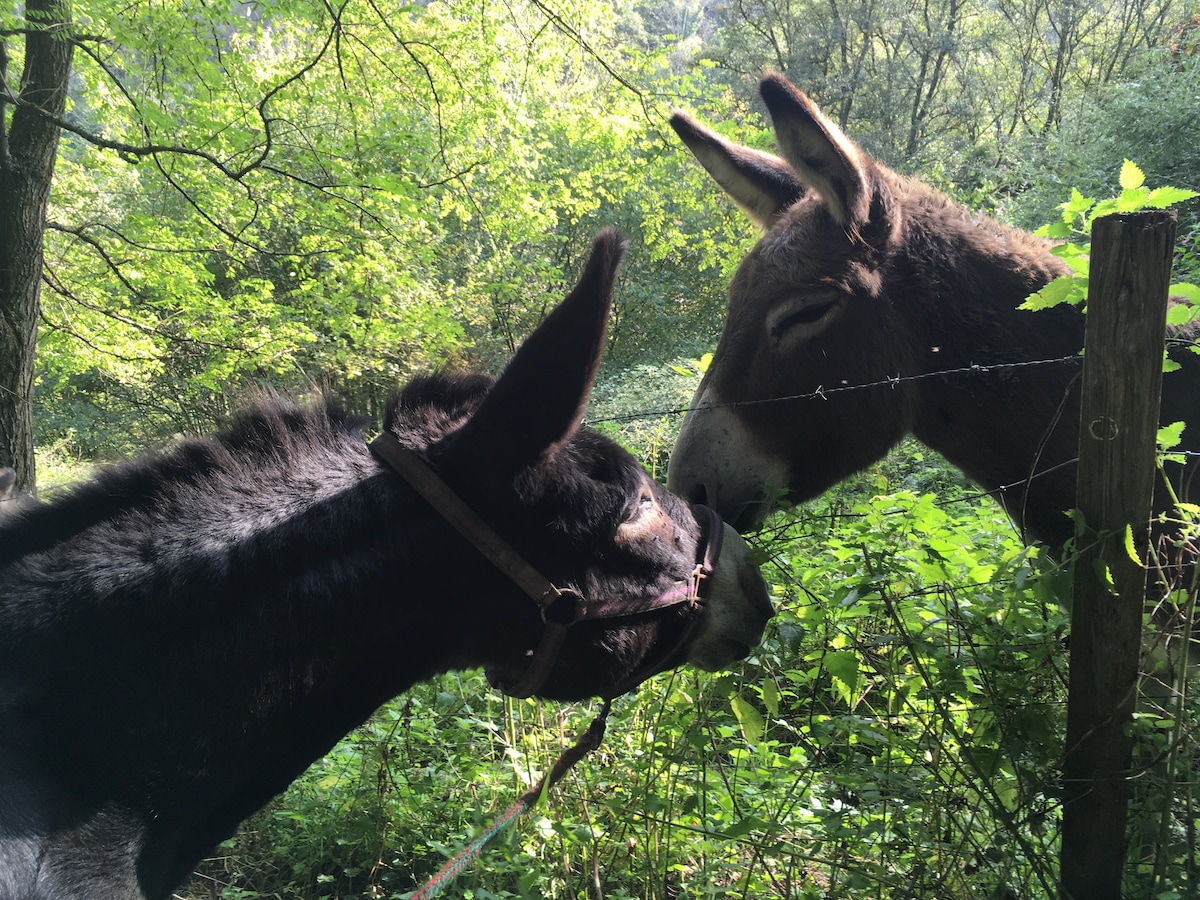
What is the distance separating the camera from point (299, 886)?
326 cm

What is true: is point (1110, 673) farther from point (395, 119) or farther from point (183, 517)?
point (395, 119)

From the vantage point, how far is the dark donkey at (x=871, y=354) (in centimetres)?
237

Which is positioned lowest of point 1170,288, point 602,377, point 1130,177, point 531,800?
point 531,800

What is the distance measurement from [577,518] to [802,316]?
134 centimetres

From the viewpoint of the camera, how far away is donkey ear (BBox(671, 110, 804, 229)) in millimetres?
3102

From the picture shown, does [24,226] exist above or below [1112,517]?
above

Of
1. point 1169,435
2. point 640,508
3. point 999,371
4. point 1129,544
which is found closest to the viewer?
point 1129,544

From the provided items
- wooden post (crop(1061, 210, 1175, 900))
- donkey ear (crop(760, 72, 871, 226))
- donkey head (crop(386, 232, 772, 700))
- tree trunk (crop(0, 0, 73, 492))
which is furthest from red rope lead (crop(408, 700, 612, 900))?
tree trunk (crop(0, 0, 73, 492))

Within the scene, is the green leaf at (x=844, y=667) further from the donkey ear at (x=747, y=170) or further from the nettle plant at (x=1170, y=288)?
the donkey ear at (x=747, y=170)

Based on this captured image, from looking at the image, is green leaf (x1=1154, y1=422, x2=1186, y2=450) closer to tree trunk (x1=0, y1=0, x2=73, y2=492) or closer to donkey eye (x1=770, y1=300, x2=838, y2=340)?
donkey eye (x1=770, y1=300, x2=838, y2=340)

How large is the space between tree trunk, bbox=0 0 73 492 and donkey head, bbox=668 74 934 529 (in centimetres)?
479

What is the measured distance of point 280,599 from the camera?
1.49 meters

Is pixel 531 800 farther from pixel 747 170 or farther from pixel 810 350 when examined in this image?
pixel 747 170

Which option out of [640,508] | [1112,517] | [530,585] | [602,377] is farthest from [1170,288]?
[602,377]
